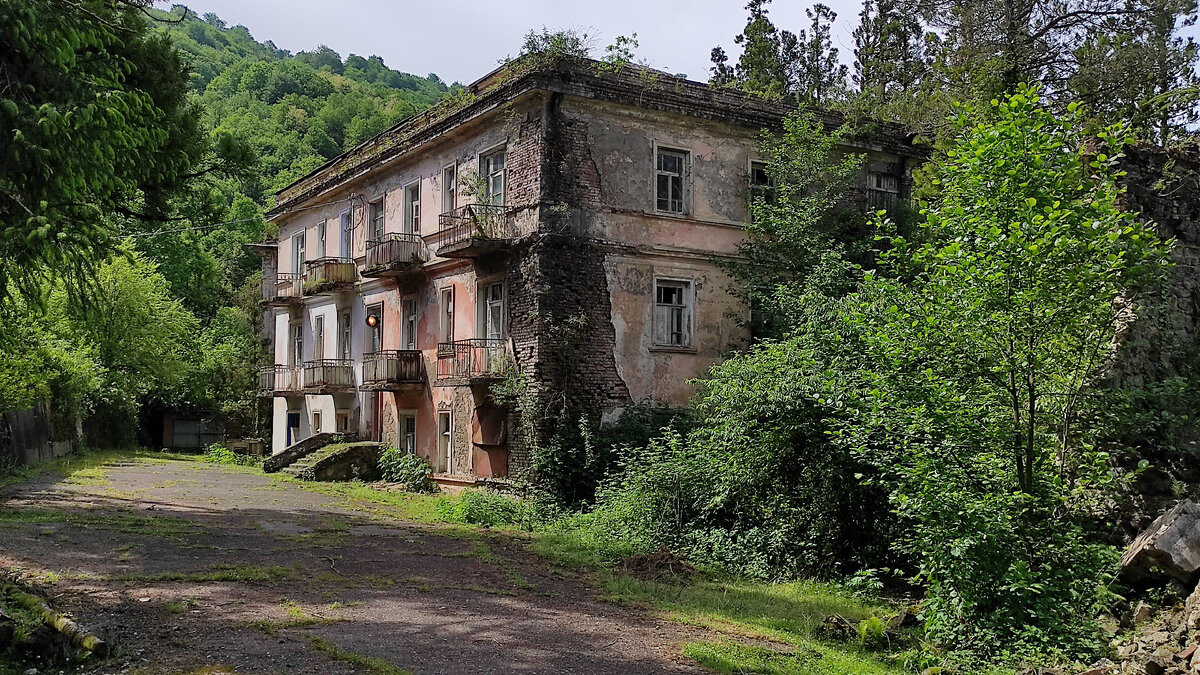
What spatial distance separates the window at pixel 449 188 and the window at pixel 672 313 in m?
5.66

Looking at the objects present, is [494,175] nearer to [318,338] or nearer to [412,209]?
[412,209]

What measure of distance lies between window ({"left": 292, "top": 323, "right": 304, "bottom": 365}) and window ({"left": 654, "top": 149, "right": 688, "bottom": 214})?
55.0ft

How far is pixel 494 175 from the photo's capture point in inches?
880

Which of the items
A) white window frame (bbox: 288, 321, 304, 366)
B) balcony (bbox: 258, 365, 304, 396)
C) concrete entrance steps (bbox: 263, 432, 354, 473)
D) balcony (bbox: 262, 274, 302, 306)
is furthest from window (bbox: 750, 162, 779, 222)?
white window frame (bbox: 288, 321, 304, 366)

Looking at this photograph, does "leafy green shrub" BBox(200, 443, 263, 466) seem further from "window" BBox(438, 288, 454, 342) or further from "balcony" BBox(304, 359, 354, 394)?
"window" BBox(438, 288, 454, 342)

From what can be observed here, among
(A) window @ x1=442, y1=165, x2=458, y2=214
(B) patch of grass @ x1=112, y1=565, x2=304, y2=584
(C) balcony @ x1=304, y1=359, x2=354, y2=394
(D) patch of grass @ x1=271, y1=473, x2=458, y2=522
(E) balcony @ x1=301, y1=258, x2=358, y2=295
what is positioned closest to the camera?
(B) patch of grass @ x1=112, y1=565, x2=304, y2=584

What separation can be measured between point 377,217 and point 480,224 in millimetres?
7452

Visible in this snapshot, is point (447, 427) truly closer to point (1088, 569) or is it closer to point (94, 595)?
point (94, 595)

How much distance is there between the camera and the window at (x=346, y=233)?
29438 millimetres

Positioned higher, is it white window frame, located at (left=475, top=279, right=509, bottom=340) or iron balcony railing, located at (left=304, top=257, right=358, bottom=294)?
iron balcony railing, located at (left=304, top=257, right=358, bottom=294)

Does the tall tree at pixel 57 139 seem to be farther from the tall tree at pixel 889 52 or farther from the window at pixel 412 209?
the tall tree at pixel 889 52

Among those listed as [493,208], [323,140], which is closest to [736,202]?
[493,208]

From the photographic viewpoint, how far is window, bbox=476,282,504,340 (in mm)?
22000

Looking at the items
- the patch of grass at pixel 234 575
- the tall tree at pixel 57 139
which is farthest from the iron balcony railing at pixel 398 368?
the tall tree at pixel 57 139
